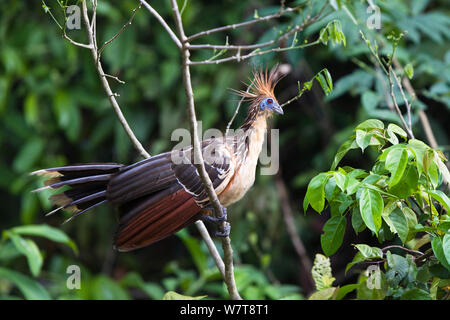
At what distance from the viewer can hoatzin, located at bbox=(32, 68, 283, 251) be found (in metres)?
1.76

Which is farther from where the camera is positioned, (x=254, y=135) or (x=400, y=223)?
(x=254, y=135)

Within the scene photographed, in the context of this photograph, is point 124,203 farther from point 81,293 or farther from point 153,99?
point 153,99

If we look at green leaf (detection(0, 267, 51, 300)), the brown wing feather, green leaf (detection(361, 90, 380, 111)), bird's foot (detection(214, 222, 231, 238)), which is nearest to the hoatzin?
the brown wing feather

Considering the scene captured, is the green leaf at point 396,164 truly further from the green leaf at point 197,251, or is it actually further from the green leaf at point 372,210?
the green leaf at point 197,251

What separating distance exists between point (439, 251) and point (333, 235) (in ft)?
0.90

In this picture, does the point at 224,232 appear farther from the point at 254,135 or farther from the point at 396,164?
the point at 396,164

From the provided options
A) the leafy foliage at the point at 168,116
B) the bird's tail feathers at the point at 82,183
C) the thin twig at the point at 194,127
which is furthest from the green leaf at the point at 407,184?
the leafy foliage at the point at 168,116

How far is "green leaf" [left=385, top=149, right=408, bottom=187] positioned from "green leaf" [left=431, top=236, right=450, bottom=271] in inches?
7.5

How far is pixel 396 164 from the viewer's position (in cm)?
133

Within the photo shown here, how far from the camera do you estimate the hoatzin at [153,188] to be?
5.78 feet

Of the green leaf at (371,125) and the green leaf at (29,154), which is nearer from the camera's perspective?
the green leaf at (371,125)

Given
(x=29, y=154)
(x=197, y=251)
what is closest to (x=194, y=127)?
(x=197, y=251)

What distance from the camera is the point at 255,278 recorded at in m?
2.74

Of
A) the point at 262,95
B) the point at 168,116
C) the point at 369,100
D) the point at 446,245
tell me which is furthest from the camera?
the point at 168,116
